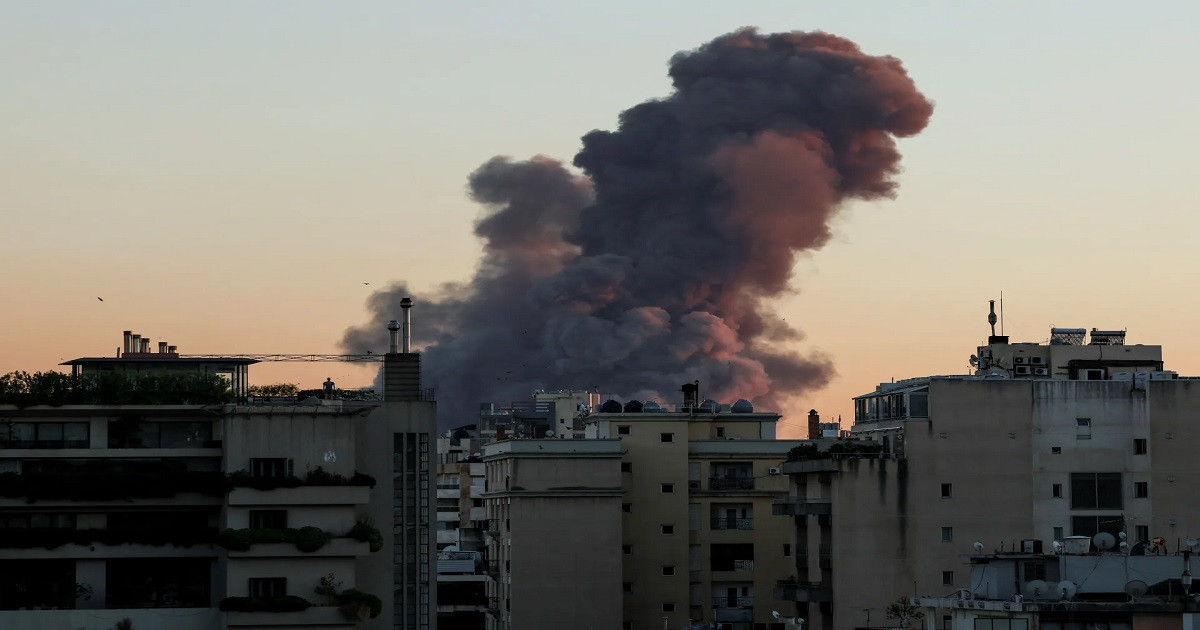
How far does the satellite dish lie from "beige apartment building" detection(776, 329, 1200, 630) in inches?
1244

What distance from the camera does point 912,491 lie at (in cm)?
10050

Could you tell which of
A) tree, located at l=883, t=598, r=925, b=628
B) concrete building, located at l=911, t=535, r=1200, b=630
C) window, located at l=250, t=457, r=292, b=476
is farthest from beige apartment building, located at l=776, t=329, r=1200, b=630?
concrete building, located at l=911, t=535, r=1200, b=630

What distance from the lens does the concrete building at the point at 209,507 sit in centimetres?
8588

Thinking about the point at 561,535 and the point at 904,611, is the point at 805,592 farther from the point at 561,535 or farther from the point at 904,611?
the point at 561,535

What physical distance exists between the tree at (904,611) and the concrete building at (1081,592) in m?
23.1

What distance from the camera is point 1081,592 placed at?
224ft

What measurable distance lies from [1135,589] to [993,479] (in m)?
33.7

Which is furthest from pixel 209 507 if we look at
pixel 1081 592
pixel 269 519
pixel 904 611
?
pixel 1081 592

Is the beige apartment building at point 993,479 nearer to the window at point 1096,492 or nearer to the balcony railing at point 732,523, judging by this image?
the window at point 1096,492

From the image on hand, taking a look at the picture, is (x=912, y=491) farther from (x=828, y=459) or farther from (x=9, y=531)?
(x=9, y=531)

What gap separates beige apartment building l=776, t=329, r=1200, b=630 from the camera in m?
99.9

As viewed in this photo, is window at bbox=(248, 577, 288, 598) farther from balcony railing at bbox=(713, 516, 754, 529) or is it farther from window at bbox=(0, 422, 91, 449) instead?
balcony railing at bbox=(713, 516, 754, 529)

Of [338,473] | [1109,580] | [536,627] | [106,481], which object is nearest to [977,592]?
[1109,580]

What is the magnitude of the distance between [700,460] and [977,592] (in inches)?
2177
